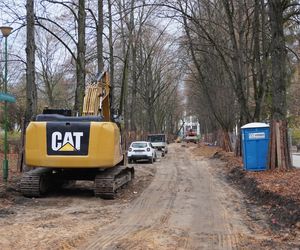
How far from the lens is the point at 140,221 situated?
1138 centimetres

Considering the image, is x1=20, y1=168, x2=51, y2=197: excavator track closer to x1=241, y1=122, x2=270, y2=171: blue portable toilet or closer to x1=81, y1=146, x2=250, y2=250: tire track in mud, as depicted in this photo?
x1=81, y1=146, x2=250, y2=250: tire track in mud

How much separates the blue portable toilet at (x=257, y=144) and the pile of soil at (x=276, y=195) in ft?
1.95

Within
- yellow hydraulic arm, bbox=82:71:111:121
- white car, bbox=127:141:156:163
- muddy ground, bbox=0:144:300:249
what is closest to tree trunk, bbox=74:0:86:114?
yellow hydraulic arm, bbox=82:71:111:121

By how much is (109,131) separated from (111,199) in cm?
197

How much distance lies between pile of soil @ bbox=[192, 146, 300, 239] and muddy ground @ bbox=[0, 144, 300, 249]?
0.53 feet

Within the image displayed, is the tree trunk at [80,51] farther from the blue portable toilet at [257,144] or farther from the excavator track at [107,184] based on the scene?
the excavator track at [107,184]

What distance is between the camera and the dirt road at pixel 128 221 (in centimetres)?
910

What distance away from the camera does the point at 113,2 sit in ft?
115

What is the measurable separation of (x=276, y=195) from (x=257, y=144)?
23.2 ft

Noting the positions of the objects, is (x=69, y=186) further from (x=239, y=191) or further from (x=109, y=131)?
(x=239, y=191)

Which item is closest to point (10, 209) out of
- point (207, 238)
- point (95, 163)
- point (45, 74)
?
point (95, 163)

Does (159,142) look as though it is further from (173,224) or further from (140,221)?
(173,224)

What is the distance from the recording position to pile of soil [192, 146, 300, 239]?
1087 cm

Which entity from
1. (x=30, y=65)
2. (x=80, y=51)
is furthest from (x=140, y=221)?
(x=80, y=51)
